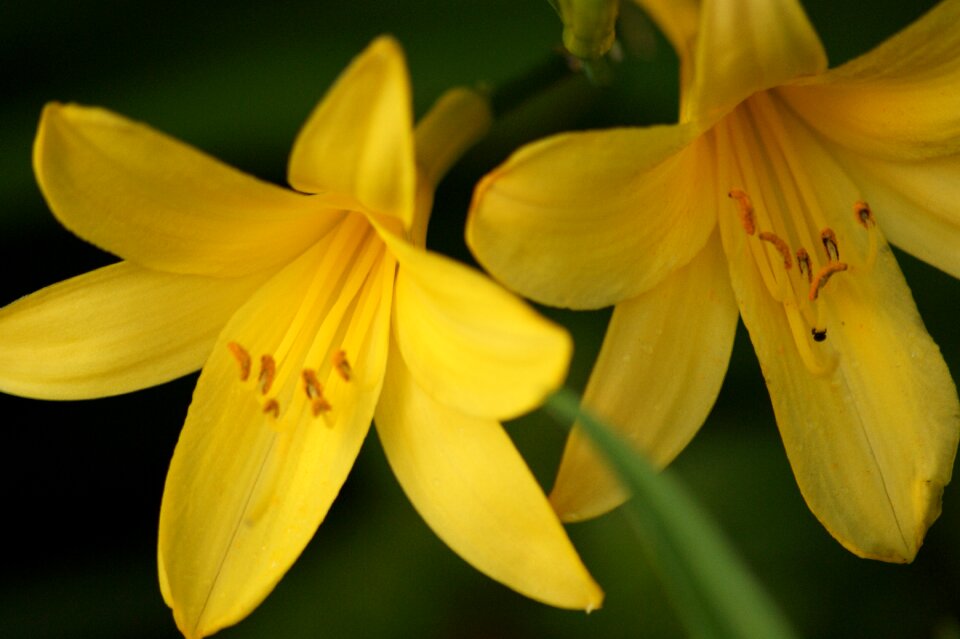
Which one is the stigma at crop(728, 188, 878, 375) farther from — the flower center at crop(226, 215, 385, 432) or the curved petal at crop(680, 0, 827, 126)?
the flower center at crop(226, 215, 385, 432)

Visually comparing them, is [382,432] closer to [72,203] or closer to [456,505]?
[456,505]

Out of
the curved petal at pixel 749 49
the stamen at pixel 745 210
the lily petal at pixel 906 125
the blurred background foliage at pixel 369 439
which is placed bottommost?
the blurred background foliage at pixel 369 439

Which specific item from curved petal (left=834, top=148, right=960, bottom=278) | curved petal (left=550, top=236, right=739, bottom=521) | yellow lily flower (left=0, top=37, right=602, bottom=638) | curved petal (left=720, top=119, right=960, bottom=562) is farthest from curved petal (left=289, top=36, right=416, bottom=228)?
curved petal (left=834, top=148, right=960, bottom=278)

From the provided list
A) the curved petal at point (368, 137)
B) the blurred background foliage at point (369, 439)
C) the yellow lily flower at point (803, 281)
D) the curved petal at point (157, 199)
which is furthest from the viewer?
the blurred background foliage at point (369, 439)

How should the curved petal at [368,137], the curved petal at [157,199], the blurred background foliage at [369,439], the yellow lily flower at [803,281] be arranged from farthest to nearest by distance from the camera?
the blurred background foliage at [369,439], the yellow lily flower at [803,281], the curved petal at [157,199], the curved petal at [368,137]

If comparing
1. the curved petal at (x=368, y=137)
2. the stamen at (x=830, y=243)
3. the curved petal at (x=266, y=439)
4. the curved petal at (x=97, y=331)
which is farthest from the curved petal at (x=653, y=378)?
the curved petal at (x=97, y=331)

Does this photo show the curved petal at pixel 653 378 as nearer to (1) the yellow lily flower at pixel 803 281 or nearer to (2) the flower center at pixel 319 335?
(1) the yellow lily flower at pixel 803 281

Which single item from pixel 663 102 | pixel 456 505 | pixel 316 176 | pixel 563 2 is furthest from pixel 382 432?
pixel 663 102
